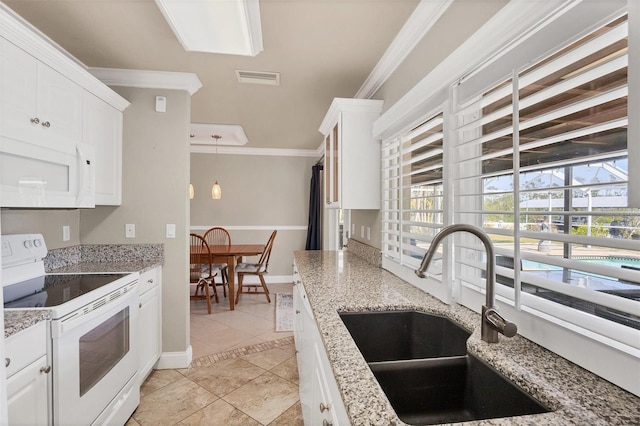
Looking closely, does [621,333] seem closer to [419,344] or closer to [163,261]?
[419,344]

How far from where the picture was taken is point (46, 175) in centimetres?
161

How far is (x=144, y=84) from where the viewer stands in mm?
2467

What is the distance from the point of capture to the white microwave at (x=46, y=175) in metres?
1.41

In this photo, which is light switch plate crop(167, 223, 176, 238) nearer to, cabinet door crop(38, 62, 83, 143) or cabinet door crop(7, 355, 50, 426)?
cabinet door crop(38, 62, 83, 143)

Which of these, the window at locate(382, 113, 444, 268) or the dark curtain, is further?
the dark curtain

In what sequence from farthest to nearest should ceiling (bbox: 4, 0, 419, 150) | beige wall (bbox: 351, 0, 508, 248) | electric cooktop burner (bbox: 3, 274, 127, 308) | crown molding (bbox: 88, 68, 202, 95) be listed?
crown molding (bbox: 88, 68, 202, 95)
ceiling (bbox: 4, 0, 419, 150)
electric cooktop burner (bbox: 3, 274, 127, 308)
beige wall (bbox: 351, 0, 508, 248)

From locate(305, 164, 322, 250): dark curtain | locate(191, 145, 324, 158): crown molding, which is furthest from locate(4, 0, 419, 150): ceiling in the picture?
locate(305, 164, 322, 250): dark curtain

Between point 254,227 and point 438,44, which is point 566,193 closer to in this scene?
point 438,44

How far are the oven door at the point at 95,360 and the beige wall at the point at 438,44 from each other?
5.88 feet

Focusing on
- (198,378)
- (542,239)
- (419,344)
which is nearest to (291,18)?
(542,239)

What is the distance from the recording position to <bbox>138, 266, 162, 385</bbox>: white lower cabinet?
216 centimetres

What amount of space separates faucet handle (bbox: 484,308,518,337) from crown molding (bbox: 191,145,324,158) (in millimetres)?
4676

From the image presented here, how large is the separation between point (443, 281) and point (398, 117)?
100 centimetres

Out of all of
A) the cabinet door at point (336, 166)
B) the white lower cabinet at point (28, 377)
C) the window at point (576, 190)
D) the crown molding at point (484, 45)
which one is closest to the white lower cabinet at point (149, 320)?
the white lower cabinet at point (28, 377)
